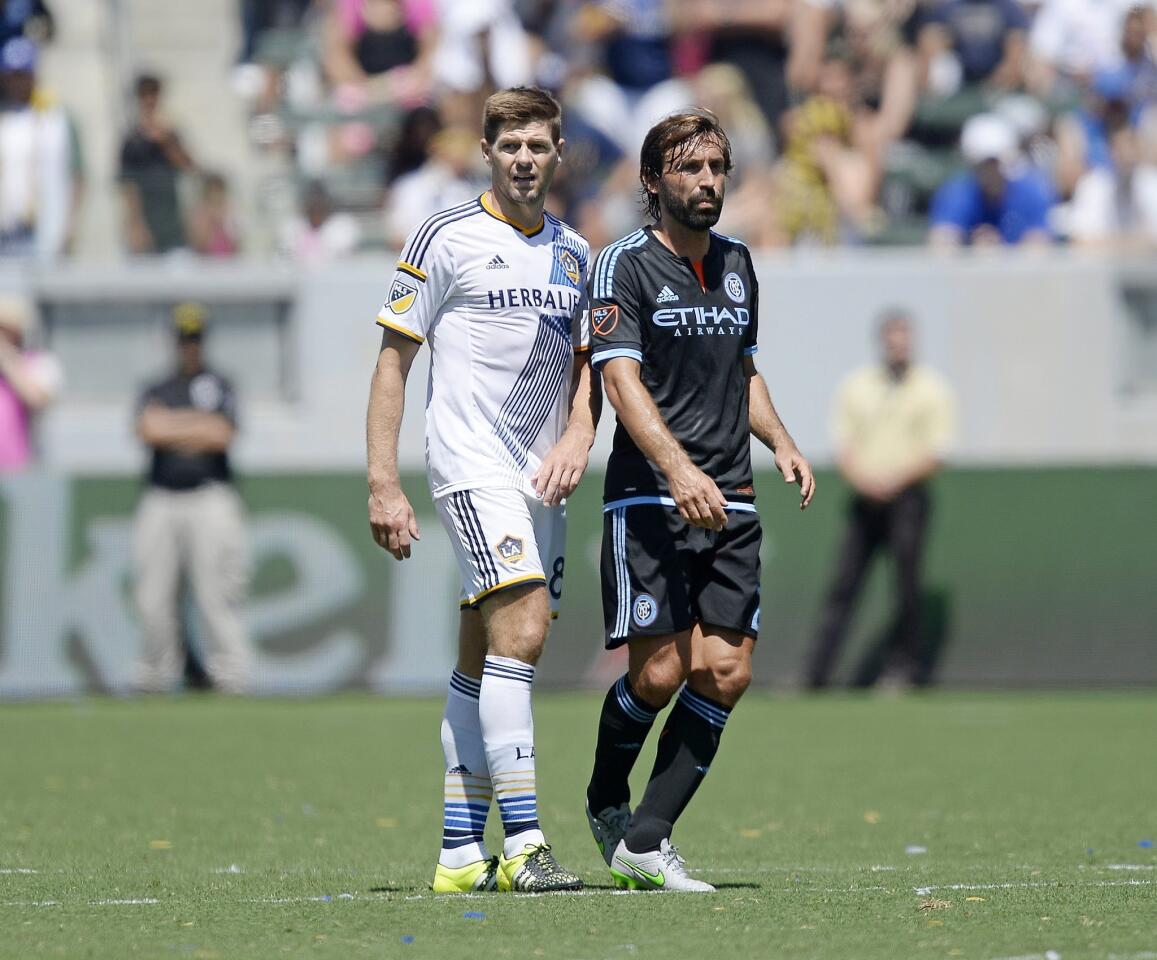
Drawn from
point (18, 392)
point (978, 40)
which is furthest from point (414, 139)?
point (978, 40)

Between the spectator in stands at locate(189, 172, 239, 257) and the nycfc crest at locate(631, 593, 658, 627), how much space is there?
474 inches

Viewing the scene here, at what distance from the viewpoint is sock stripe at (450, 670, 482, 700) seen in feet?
22.4

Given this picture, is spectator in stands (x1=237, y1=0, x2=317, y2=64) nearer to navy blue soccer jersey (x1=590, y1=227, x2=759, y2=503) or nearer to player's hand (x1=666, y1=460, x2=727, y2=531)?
navy blue soccer jersey (x1=590, y1=227, x2=759, y2=503)

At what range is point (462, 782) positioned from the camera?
22.2 feet

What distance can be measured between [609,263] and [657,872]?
6.43ft

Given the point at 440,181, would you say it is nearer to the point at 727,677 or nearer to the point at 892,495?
the point at 892,495

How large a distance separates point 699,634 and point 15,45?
1272 cm

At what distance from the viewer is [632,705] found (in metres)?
6.75

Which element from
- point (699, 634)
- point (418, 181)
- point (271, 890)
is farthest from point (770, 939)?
point (418, 181)

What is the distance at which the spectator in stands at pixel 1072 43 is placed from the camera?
18891 millimetres

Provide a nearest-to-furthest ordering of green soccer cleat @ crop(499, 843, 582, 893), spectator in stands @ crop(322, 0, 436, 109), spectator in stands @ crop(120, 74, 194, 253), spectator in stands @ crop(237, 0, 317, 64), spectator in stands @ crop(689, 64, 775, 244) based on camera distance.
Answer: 1. green soccer cleat @ crop(499, 843, 582, 893)
2. spectator in stands @ crop(120, 74, 194, 253)
3. spectator in stands @ crop(689, 64, 775, 244)
4. spectator in stands @ crop(322, 0, 436, 109)
5. spectator in stands @ crop(237, 0, 317, 64)

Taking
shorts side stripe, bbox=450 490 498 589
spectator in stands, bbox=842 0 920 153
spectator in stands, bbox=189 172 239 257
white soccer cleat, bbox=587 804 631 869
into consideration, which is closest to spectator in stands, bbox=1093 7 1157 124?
spectator in stands, bbox=842 0 920 153

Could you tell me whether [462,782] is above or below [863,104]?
below

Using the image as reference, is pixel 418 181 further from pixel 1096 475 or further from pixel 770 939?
pixel 770 939
